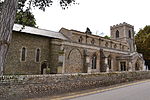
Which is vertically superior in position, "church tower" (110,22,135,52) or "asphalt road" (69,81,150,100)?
"church tower" (110,22,135,52)

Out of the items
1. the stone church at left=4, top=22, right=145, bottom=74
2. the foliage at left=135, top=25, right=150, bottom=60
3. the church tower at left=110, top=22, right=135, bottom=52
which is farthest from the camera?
the church tower at left=110, top=22, right=135, bottom=52

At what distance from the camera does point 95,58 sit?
82.7 feet

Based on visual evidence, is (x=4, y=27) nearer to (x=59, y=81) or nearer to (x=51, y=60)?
(x=59, y=81)

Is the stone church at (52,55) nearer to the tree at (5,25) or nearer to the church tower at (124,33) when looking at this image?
the tree at (5,25)

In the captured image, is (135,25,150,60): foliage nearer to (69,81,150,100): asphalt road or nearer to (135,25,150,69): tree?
(135,25,150,69): tree

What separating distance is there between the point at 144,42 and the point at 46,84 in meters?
34.6

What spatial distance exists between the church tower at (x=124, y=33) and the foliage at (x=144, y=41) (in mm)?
1764

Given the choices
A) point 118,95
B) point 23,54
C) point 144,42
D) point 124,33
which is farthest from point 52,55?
point 124,33

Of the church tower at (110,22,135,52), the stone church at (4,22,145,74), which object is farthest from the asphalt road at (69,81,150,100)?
the church tower at (110,22,135,52)

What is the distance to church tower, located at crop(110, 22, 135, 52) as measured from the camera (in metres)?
41.5

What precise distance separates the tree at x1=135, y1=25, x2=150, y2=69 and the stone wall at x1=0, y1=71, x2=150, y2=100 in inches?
1131

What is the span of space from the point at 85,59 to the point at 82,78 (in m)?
13.2

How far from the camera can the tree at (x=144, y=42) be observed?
3494 centimetres

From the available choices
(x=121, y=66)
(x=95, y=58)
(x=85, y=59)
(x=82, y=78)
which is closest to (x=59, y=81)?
(x=82, y=78)
